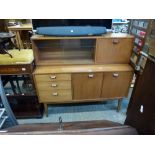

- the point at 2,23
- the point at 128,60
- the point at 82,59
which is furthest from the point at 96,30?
the point at 2,23

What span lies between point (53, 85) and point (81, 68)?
42cm

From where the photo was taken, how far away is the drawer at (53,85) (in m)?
1.75

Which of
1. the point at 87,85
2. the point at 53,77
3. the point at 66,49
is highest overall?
the point at 66,49

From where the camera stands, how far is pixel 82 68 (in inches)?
70.1

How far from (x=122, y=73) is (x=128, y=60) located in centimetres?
24

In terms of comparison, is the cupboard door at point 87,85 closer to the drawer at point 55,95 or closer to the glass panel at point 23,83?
the drawer at point 55,95

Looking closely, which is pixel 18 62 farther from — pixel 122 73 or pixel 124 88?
pixel 124 88

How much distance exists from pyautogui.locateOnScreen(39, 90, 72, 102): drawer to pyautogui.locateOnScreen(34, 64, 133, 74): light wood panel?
29 centimetres

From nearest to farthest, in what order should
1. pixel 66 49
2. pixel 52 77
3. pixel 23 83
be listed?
pixel 52 77, pixel 66 49, pixel 23 83

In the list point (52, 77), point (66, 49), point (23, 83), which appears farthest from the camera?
point (23, 83)

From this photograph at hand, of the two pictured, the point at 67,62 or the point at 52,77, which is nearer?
the point at 52,77

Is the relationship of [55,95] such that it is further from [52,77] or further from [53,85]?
[52,77]

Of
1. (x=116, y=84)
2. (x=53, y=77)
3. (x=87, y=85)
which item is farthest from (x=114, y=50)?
(x=53, y=77)

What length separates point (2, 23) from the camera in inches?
127
